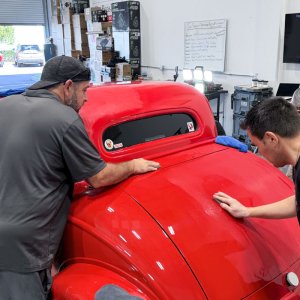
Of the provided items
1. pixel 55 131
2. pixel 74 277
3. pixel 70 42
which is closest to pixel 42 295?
pixel 74 277

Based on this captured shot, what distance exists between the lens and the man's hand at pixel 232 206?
1.66 meters

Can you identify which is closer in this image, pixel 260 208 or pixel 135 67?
pixel 260 208

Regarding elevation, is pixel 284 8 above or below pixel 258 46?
above

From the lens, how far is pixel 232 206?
1.66 metres

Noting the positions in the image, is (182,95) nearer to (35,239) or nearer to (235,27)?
(35,239)

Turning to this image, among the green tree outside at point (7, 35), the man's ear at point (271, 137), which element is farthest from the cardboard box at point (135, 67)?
the man's ear at point (271, 137)

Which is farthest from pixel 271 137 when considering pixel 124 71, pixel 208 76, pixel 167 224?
pixel 124 71

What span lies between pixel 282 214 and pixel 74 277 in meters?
0.91

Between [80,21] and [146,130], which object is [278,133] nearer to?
[146,130]

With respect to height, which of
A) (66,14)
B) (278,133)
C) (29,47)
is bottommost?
(278,133)

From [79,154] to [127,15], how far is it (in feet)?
23.9

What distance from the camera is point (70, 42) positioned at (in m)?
10.5

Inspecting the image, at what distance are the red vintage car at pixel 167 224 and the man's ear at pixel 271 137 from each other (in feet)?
1.29

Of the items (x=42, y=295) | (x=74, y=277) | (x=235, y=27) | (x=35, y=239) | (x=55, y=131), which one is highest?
(x=235, y=27)
